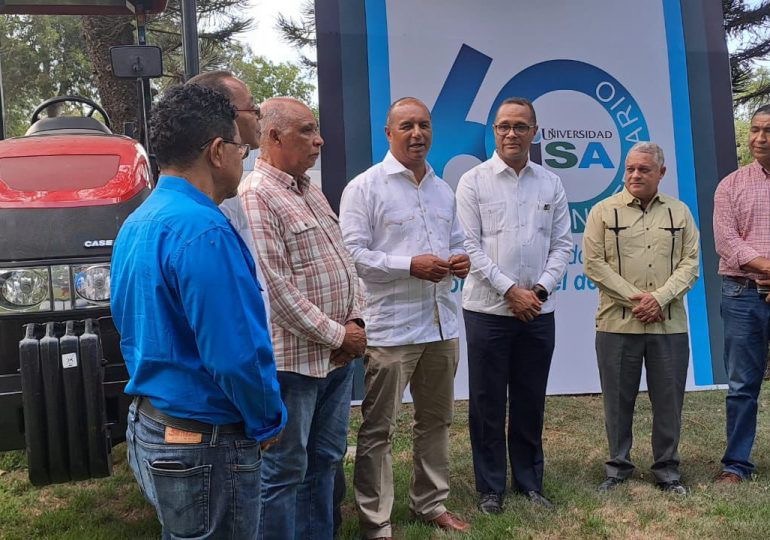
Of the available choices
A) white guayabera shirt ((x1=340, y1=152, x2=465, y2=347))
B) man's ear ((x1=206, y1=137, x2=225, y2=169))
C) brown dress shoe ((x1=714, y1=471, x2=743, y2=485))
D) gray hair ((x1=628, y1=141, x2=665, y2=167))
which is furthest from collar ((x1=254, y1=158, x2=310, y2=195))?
brown dress shoe ((x1=714, y1=471, x2=743, y2=485))

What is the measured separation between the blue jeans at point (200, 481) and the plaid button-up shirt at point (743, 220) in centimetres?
326

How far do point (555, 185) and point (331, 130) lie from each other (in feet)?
6.44

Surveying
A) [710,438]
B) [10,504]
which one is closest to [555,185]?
[710,438]

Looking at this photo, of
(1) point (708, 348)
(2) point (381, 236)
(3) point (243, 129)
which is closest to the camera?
(3) point (243, 129)

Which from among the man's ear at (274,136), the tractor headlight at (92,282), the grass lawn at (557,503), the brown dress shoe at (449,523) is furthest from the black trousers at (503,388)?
the tractor headlight at (92,282)

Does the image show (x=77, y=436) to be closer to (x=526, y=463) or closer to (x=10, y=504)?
(x=10, y=504)

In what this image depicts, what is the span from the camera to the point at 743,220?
423 centimetres

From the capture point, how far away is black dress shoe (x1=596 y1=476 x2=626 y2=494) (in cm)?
407

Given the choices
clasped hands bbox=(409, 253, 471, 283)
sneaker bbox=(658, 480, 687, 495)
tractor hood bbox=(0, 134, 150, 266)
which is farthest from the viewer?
sneaker bbox=(658, 480, 687, 495)

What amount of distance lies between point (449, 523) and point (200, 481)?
2037 millimetres

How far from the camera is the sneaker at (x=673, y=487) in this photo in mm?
4020

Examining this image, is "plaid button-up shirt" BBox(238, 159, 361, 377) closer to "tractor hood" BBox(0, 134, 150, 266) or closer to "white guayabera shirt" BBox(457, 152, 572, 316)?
"tractor hood" BBox(0, 134, 150, 266)

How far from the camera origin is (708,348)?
6.04 meters

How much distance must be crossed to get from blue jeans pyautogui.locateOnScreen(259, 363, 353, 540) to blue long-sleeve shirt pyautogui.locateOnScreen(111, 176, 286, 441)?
2.61 ft
